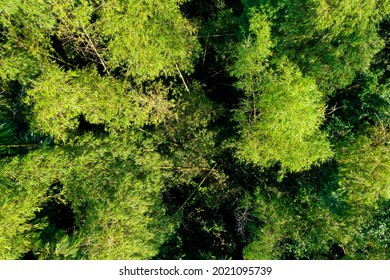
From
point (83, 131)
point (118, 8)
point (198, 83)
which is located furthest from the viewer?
point (198, 83)

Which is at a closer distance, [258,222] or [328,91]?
[328,91]

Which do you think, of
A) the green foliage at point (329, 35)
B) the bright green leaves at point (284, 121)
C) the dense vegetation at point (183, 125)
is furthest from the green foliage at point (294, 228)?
the green foliage at point (329, 35)

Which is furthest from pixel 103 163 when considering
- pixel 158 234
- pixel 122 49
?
pixel 122 49

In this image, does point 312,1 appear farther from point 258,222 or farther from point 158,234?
point 158,234

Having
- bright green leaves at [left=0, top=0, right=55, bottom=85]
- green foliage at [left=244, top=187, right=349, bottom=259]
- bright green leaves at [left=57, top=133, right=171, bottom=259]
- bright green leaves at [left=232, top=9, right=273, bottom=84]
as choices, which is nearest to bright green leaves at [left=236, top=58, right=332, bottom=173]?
bright green leaves at [left=232, top=9, right=273, bottom=84]

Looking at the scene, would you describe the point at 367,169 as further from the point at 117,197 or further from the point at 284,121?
the point at 117,197

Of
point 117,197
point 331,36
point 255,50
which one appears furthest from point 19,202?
point 331,36

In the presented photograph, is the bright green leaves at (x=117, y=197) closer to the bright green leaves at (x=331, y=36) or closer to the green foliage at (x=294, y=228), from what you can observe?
the green foliage at (x=294, y=228)
